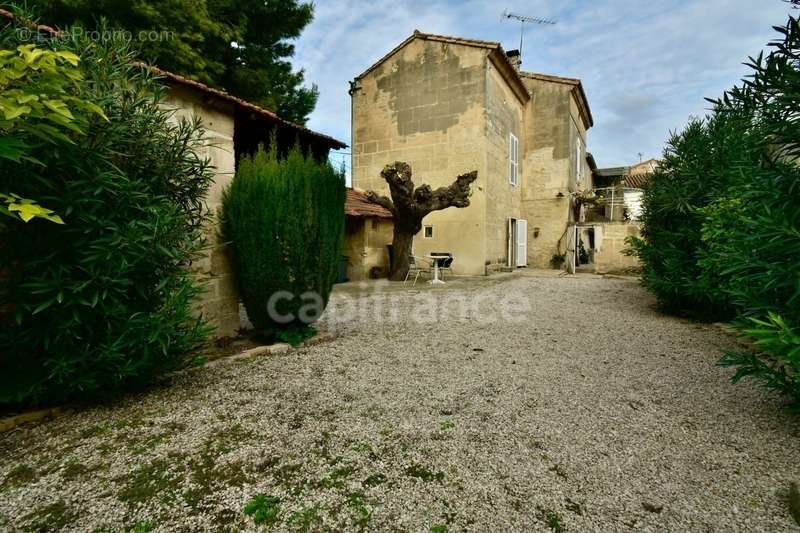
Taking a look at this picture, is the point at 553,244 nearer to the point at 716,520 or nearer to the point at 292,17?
the point at 292,17

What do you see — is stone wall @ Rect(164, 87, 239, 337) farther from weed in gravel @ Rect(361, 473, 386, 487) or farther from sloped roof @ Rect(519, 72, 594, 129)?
sloped roof @ Rect(519, 72, 594, 129)

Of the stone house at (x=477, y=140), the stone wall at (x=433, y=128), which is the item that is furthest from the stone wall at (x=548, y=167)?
the stone wall at (x=433, y=128)

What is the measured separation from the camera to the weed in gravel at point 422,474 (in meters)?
1.79

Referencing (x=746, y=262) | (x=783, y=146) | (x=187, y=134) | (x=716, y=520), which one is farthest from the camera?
(x=187, y=134)

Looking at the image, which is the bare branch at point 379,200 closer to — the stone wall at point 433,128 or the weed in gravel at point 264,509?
the stone wall at point 433,128

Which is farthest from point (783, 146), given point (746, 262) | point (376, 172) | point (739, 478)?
point (376, 172)

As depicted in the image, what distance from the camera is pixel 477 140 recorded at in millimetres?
10883

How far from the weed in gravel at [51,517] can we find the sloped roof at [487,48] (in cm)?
1219

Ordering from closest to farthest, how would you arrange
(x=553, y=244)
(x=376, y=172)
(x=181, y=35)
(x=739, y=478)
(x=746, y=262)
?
(x=739, y=478) → (x=746, y=262) → (x=181, y=35) → (x=376, y=172) → (x=553, y=244)

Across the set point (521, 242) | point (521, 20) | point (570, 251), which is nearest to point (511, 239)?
point (521, 242)

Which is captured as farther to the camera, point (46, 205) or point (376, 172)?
point (376, 172)

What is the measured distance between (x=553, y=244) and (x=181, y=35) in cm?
1341

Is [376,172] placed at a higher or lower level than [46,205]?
higher

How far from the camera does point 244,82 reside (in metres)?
10.9
